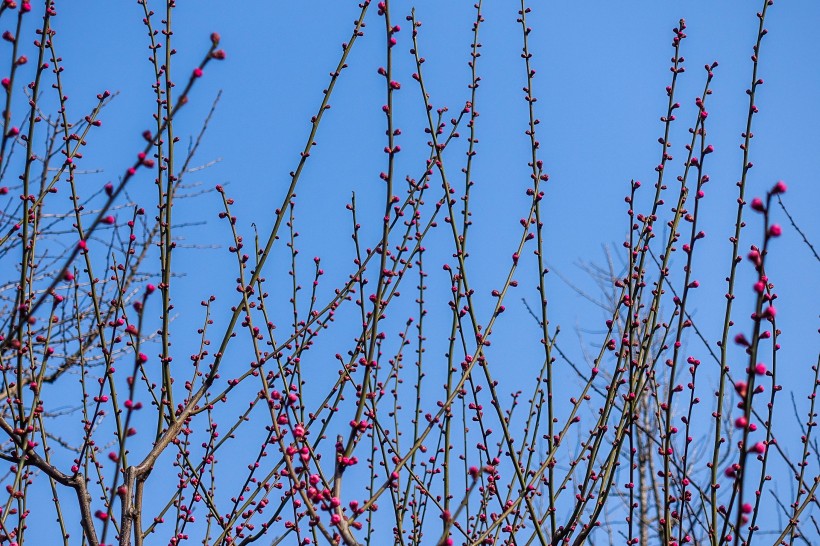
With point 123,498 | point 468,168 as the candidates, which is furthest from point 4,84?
point 468,168

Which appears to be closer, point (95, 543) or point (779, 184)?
point (779, 184)

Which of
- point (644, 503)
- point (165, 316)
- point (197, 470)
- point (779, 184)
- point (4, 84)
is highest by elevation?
point (644, 503)

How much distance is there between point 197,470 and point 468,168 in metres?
1.74

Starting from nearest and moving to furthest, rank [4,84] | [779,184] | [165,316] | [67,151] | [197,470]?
1. [779,184]
2. [4,84]
3. [165,316]
4. [67,151]
5. [197,470]

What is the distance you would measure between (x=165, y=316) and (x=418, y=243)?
106cm

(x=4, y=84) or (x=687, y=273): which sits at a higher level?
(x=4, y=84)

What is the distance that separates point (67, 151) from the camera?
330 centimetres

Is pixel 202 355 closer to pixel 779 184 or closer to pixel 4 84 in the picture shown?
pixel 4 84

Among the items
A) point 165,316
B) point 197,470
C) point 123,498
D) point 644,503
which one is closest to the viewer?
point 123,498

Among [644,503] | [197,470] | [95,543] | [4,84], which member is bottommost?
[95,543]

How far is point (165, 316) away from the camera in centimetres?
304

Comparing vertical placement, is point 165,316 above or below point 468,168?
below

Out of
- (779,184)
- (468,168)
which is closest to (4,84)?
(468,168)

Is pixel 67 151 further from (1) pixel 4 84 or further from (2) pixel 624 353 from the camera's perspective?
(2) pixel 624 353
